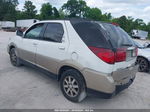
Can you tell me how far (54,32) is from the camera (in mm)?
3902

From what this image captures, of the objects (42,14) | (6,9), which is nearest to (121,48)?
(42,14)

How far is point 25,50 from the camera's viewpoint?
15.9ft

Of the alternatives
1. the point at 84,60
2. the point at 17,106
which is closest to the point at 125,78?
the point at 84,60

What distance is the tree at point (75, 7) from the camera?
7469cm

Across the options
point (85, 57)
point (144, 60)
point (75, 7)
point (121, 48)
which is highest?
point (75, 7)

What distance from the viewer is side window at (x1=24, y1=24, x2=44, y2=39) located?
4.44 m

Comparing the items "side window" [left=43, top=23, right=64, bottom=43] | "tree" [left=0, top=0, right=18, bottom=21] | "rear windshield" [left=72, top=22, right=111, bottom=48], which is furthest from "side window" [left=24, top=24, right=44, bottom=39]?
"tree" [left=0, top=0, right=18, bottom=21]

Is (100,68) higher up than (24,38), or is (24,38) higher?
(24,38)

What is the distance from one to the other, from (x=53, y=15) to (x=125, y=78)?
61.2 metres

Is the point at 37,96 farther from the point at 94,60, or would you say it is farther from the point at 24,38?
the point at 24,38

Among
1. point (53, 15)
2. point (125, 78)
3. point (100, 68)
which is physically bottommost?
point (125, 78)

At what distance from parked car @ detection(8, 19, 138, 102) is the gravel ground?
0.31 m

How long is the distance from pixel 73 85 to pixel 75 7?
247 ft

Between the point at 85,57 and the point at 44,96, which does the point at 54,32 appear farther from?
the point at 44,96
